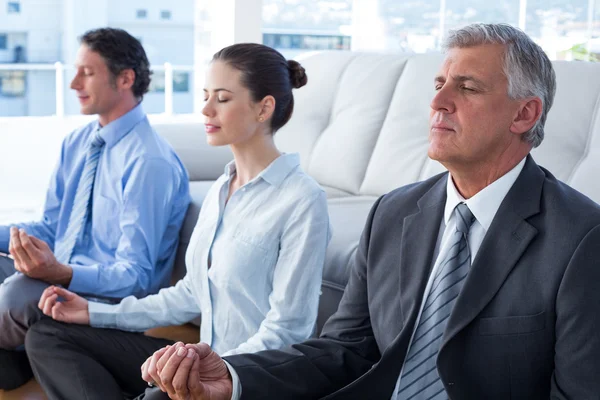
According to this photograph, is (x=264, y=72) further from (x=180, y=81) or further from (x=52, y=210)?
(x=180, y=81)

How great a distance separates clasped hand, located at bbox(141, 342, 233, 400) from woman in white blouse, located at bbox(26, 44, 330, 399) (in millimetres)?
473

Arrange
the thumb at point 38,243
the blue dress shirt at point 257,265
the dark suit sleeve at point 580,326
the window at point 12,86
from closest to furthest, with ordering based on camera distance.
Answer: the dark suit sleeve at point 580,326 → the blue dress shirt at point 257,265 → the thumb at point 38,243 → the window at point 12,86

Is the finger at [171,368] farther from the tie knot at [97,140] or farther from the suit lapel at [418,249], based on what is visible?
the tie knot at [97,140]

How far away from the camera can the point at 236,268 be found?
1957 mm

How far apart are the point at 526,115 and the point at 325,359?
488 mm

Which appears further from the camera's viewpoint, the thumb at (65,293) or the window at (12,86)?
the window at (12,86)

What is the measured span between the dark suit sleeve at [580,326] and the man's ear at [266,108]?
3.34 feet

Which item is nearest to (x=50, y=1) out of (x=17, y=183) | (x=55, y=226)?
(x=17, y=183)

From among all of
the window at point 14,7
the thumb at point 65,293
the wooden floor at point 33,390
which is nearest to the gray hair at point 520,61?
the thumb at point 65,293

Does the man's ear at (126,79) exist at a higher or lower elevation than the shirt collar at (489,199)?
higher

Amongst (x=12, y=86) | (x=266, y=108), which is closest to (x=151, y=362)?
(x=266, y=108)

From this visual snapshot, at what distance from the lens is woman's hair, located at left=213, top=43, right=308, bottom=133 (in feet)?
6.87

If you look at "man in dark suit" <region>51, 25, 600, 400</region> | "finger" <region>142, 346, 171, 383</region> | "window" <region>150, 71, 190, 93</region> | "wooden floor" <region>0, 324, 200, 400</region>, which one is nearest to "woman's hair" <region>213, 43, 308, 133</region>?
"man in dark suit" <region>51, 25, 600, 400</region>

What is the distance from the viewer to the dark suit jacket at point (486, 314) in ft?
3.96
